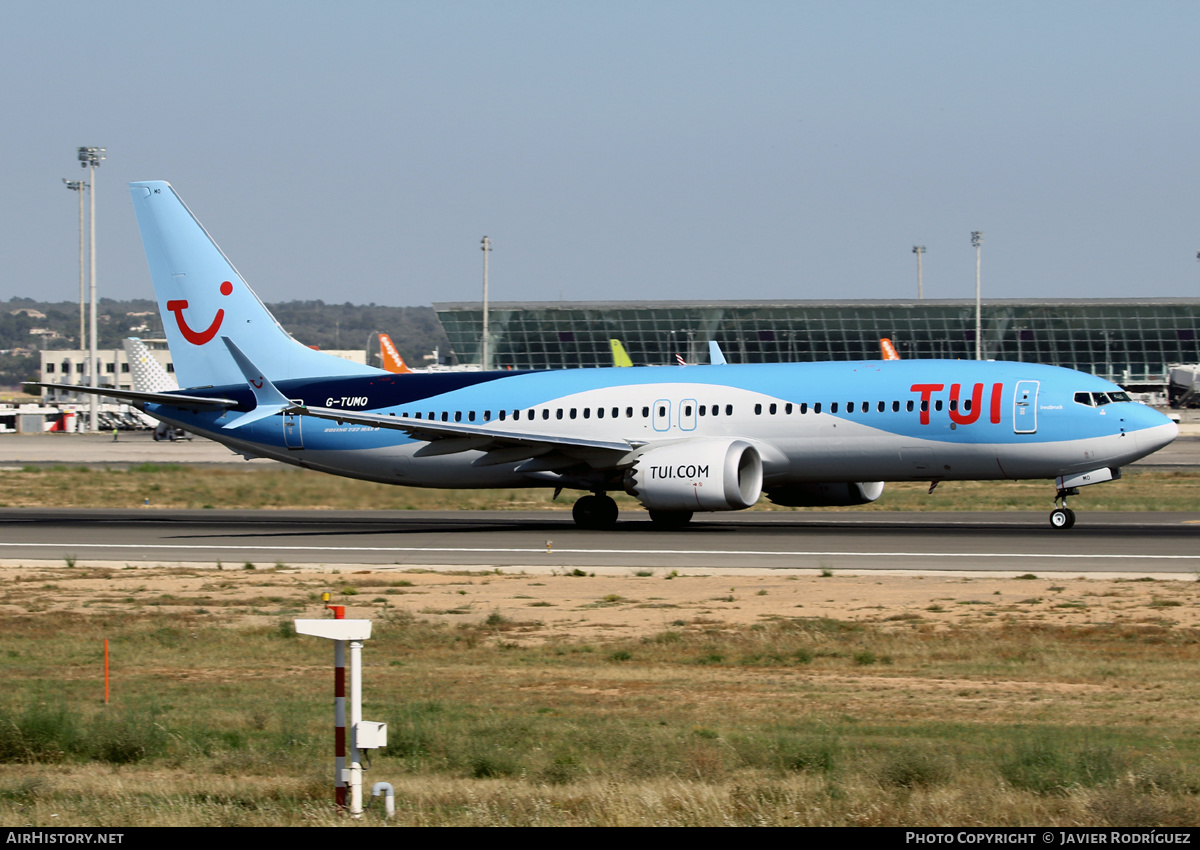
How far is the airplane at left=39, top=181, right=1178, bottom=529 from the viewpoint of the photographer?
3158 centimetres

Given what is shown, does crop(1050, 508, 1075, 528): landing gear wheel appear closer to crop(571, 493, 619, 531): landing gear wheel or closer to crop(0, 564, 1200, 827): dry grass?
crop(0, 564, 1200, 827): dry grass

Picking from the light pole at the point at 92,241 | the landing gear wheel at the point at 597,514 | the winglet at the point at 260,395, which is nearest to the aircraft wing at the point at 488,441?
the winglet at the point at 260,395

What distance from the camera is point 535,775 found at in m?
10.4

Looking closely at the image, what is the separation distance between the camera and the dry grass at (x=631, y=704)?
9352 millimetres

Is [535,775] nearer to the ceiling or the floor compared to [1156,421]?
nearer to the floor

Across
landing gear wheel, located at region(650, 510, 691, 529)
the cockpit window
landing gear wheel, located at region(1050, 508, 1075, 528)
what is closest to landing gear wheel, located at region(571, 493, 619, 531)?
landing gear wheel, located at region(650, 510, 691, 529)

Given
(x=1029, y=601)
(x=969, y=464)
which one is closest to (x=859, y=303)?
(x=969, y=464)

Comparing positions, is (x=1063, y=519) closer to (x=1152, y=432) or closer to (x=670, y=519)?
(x=1152, y=432)

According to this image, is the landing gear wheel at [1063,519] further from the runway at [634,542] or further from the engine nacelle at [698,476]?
the engine nacelle at [698,476]

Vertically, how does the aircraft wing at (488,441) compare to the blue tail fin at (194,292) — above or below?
below

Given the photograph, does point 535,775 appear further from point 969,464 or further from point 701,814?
point 969,464

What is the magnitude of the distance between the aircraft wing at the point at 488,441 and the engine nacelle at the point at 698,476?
1141mm

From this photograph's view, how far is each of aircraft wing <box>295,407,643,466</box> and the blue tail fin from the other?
4926 millimetres
